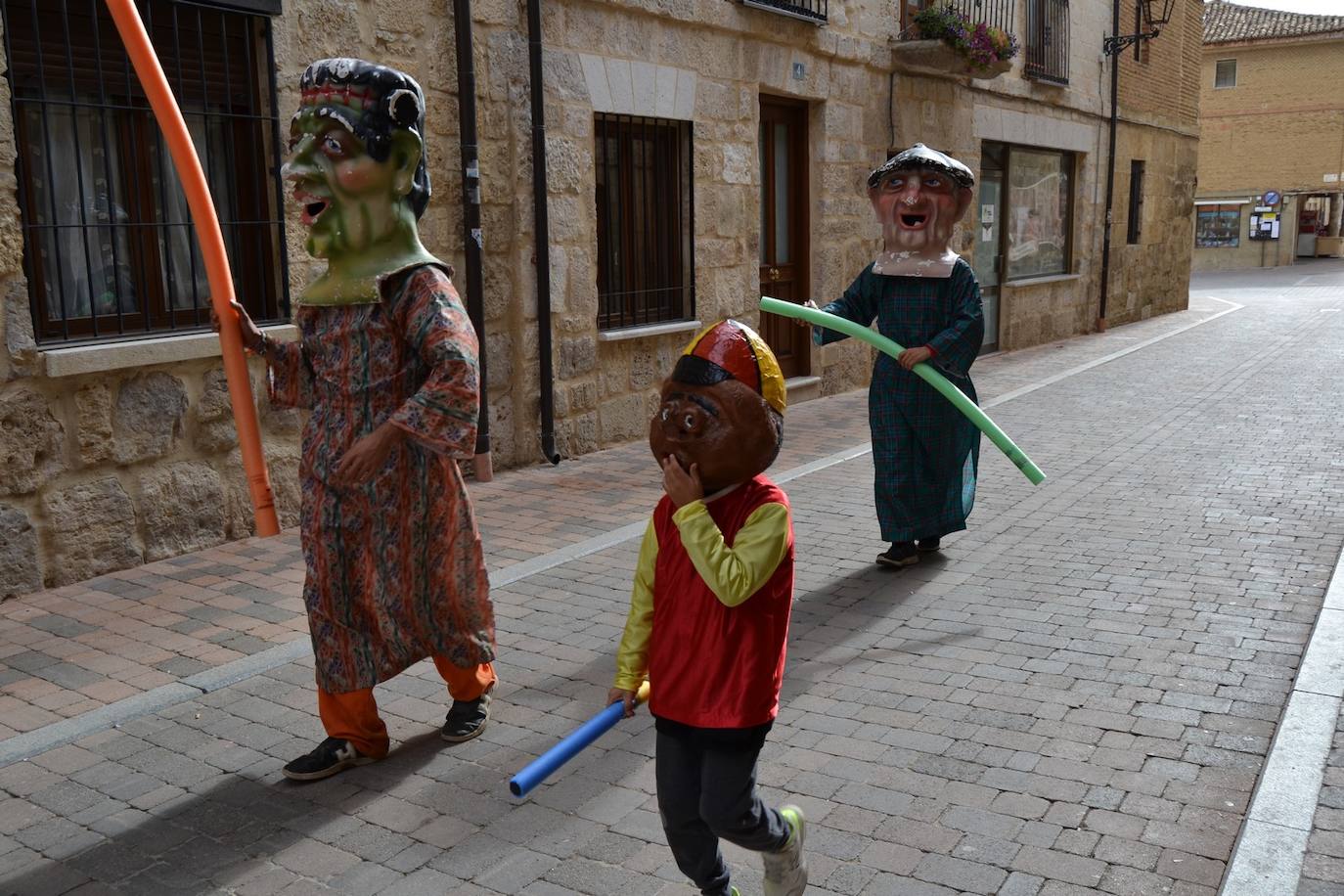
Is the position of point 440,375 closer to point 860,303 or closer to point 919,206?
point 919,206

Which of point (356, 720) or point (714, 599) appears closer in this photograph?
point (714, 599)

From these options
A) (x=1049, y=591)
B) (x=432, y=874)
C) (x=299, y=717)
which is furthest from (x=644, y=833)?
(x=1049, y=591)

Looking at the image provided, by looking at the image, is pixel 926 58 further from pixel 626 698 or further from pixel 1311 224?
pixel 1311 224

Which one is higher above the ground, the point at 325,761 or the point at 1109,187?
the point at 1109,187

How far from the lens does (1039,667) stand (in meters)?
4.38

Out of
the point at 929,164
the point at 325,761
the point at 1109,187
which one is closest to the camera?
the point at 325,761

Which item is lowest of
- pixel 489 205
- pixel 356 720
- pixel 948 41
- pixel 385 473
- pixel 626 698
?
pixel 356 720

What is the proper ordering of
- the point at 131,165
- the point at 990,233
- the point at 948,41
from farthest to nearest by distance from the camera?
the point at 990,233
the point at 948,41
the point at 131,165

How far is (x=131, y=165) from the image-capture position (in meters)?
5.86

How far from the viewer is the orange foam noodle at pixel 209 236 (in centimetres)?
301

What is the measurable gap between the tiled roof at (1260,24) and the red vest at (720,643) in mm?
49519

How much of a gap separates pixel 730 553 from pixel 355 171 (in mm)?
1692

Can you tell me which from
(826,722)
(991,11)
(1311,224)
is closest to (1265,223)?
(1311,224)

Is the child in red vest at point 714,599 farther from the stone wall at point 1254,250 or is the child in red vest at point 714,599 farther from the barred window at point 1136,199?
the stone wall at point 1254,250
